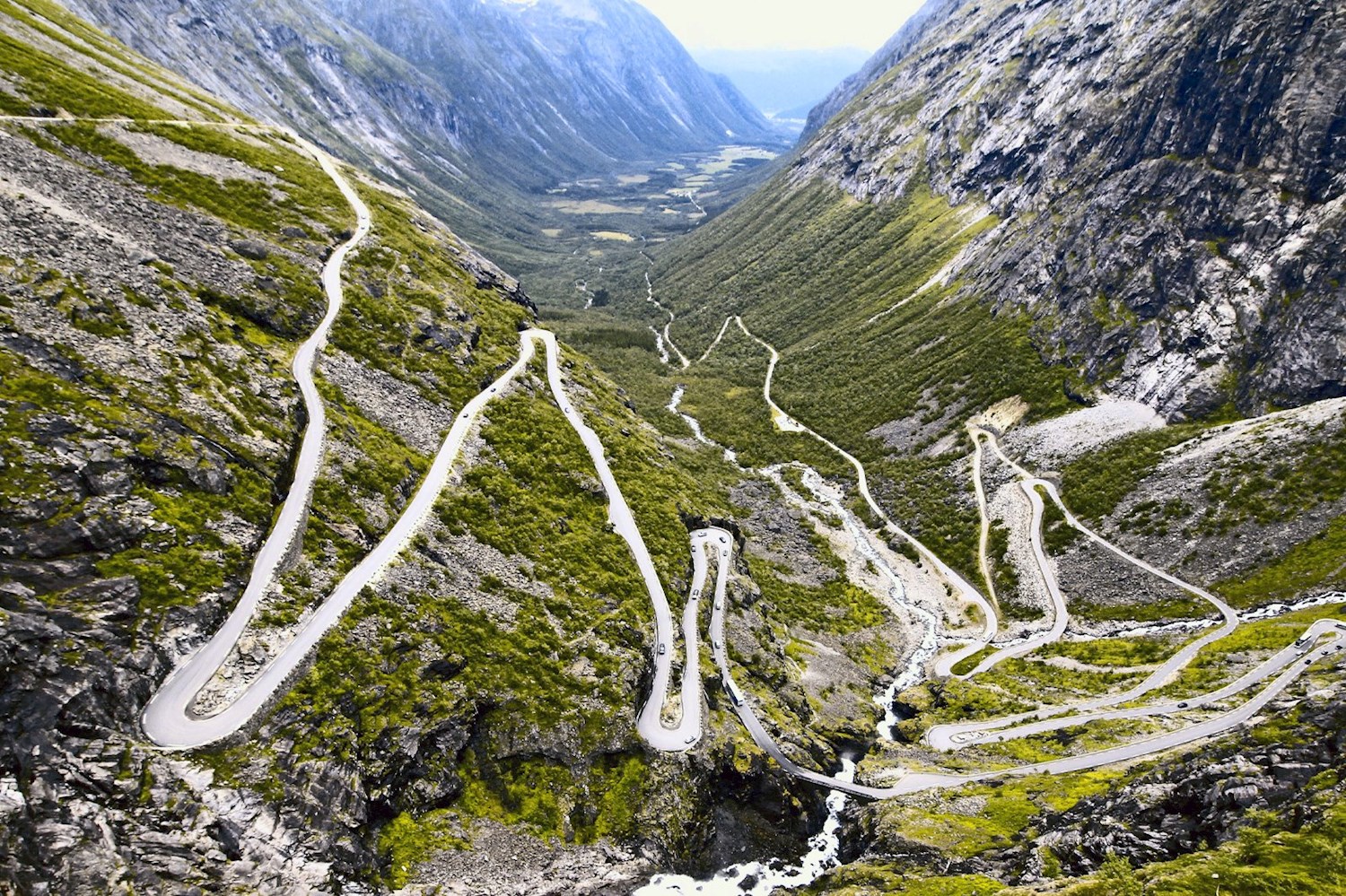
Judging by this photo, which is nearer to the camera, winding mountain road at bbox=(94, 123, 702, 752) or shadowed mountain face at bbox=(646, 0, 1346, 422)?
winding mountain road at bbox=(94, 123, 702, 752)

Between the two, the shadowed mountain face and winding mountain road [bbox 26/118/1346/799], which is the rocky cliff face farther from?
winding mountain road [bbox 26/118/1346/799]

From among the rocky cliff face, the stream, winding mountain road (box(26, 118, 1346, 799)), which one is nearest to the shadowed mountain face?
the rocky cliff face

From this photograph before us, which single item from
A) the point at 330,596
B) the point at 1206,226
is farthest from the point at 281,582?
the point at 1206,226

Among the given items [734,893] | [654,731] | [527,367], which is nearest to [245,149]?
[527,367]

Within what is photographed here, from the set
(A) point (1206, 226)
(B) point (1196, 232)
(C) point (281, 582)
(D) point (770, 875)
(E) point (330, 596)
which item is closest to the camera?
(C) point (281, 582)

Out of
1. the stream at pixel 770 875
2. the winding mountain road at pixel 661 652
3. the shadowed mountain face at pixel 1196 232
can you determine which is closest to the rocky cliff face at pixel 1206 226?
the shadowed mountain face at pixel 1196 232

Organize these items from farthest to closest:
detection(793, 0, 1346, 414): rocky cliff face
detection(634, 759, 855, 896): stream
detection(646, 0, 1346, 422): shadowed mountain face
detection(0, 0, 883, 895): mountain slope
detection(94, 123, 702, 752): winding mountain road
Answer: detection(646, 0, 1346, 422): shadowed mountain face
detection(793, 0, 1346, 414): rocky cliff face
detection(634, 759, 855, 896): stream
detection(94, 123, 702, 752): winding mountain road
detection(0, 0, 883, 895): mountain slope

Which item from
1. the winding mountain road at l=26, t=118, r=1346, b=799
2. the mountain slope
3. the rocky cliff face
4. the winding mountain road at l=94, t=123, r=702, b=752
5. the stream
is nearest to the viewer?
the mountain slope

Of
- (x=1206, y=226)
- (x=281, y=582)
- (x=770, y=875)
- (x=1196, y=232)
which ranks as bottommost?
(x=770, y=875)

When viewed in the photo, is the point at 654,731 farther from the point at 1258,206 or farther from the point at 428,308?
the point at 1258,206

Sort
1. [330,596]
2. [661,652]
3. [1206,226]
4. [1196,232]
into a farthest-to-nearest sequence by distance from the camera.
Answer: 1. [1196,232]
2. [1206,226]
3. [661,652]
4. [330,596]

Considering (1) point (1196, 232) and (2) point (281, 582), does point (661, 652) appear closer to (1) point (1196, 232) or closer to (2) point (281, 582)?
(2) point (281, 582)
